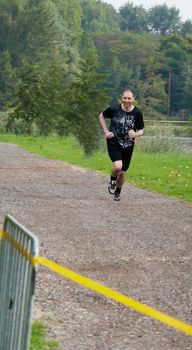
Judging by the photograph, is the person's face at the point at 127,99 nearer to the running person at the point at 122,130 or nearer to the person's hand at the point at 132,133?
the running person at the point at 122,130

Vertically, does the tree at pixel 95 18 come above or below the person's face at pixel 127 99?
above

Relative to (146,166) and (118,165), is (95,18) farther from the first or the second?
(118,165)

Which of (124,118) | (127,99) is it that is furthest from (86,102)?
(127,99)

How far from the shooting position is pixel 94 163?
69.3 ft

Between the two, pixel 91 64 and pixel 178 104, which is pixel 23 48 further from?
pixel 91 64

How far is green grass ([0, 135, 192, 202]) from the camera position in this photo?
16.2m

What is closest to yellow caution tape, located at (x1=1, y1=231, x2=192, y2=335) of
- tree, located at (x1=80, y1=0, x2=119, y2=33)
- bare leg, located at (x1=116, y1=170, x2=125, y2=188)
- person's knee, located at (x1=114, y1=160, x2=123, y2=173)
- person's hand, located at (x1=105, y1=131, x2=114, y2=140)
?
person's hand, located at (x1=105, y1=131, x2=114, y2=140)

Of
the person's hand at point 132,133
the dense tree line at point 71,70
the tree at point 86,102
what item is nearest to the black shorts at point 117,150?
the person's hand at point 132,133

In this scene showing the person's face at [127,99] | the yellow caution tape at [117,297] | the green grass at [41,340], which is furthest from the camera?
the person's face at [127,99]

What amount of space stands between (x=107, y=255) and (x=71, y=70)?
29.1 meters

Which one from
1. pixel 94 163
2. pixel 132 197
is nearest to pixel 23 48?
pixel 94 163

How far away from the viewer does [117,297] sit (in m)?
6.69

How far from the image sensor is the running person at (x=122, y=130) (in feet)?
41.2

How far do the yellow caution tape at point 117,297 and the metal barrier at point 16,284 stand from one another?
1.84 meters
